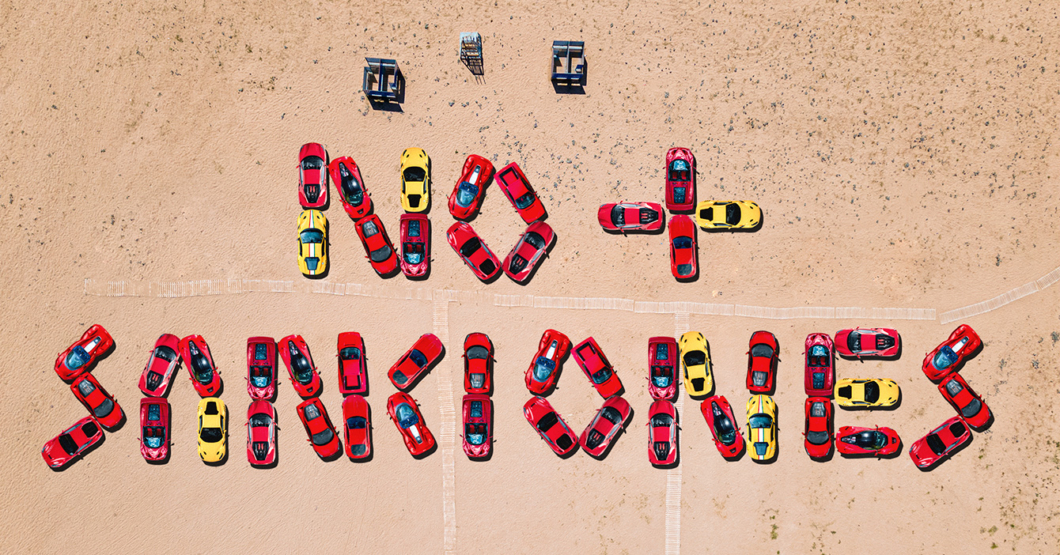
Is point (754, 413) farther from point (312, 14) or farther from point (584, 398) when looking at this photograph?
point (312, 14)

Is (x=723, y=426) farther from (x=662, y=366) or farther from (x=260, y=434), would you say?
(x=260, y=434)

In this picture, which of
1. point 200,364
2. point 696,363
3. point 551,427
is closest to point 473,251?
point 551,427

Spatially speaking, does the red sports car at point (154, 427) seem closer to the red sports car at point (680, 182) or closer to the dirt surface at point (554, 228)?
the dirt surface at point (554, 228)

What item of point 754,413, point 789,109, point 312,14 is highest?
point 312,14

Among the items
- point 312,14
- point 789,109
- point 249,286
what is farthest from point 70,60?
point 789,109

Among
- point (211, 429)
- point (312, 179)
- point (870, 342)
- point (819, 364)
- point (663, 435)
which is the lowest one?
point (663, 435)

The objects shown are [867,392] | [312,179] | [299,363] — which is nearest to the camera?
[867,392]

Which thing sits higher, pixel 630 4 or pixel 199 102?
pixel 630 4
